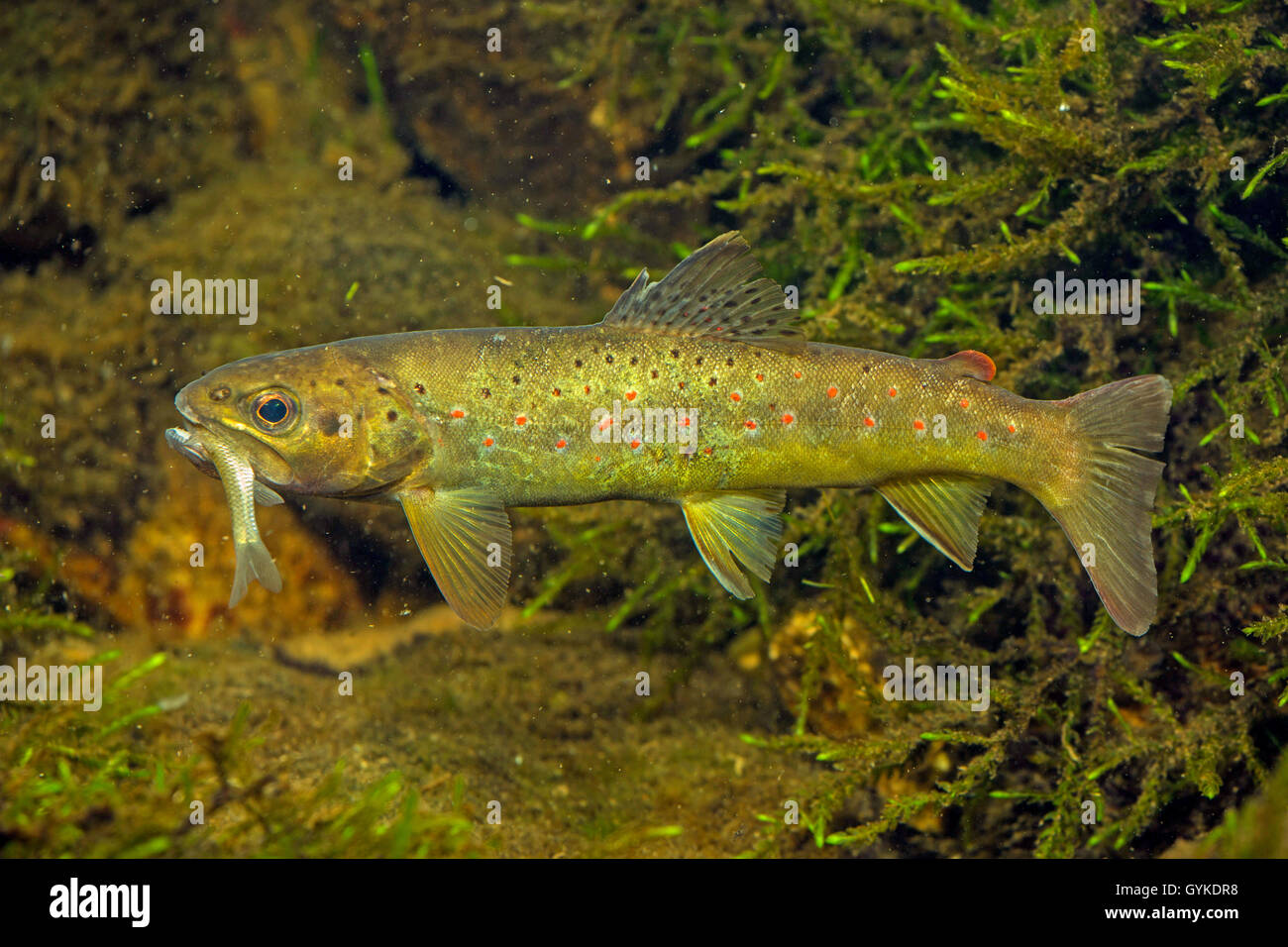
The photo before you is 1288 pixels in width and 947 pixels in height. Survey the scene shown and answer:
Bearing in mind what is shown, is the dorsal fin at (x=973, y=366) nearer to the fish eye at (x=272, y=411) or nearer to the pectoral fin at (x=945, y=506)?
A: the pectoral fin at (x=945, y=506)

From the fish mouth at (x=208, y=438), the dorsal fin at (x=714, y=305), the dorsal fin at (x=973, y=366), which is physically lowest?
the fish mouth at (x=208, y=438)

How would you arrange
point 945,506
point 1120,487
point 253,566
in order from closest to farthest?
point 253,566, point 1120,487, point 945,506

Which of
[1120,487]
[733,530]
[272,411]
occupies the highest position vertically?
[272,411]

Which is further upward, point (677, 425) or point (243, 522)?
point (677, 425)

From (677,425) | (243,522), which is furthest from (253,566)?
(677,425)

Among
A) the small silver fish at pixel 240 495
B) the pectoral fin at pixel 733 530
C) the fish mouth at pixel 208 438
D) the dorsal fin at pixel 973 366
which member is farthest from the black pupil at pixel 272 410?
the dorsal fin at pixel 973 366

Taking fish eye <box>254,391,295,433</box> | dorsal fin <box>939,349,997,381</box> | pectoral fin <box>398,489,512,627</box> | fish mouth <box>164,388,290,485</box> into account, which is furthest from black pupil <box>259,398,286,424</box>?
dorsal fin <box>939,349,997,381</box>

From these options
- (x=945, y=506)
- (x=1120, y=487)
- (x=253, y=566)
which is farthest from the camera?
(x=945, y=506)

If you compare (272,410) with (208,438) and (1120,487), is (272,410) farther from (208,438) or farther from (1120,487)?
(1120,487)
